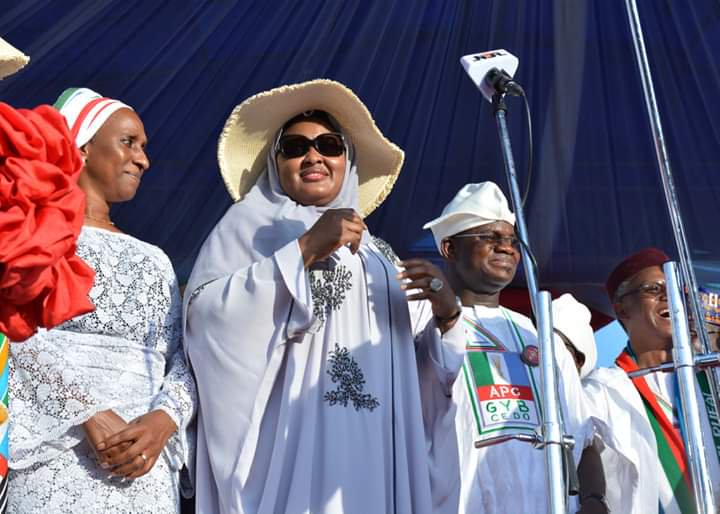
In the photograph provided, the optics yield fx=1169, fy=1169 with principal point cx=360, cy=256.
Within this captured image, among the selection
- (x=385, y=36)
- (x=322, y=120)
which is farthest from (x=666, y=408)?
(x=385, y=36)

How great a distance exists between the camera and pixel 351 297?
3.49 m

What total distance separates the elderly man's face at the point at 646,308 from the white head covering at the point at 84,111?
225 centimetres

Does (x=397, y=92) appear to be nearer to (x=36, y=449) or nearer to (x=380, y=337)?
(x=380, y=337)

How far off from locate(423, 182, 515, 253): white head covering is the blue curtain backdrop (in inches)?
33.3

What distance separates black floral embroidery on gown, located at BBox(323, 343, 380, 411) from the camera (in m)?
3.31

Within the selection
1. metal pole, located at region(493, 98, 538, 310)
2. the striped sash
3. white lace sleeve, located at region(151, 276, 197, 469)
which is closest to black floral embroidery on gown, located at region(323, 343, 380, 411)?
white lace sleeve, located at region(151, 276, 197, 469)

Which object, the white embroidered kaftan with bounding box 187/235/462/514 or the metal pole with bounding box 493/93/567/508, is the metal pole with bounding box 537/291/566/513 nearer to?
the metal pole with bounding box 493/93/567/508

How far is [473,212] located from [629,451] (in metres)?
1.05

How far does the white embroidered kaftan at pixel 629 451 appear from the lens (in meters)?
3.99

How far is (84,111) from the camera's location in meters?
3.49

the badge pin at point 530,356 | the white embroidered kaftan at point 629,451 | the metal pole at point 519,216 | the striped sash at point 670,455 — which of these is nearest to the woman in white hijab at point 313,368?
the metal pole at point 519,216

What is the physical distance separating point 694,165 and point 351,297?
241cm

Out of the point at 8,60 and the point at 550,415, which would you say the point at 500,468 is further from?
the point at 8,60

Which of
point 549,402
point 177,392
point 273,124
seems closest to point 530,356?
point 273,124
